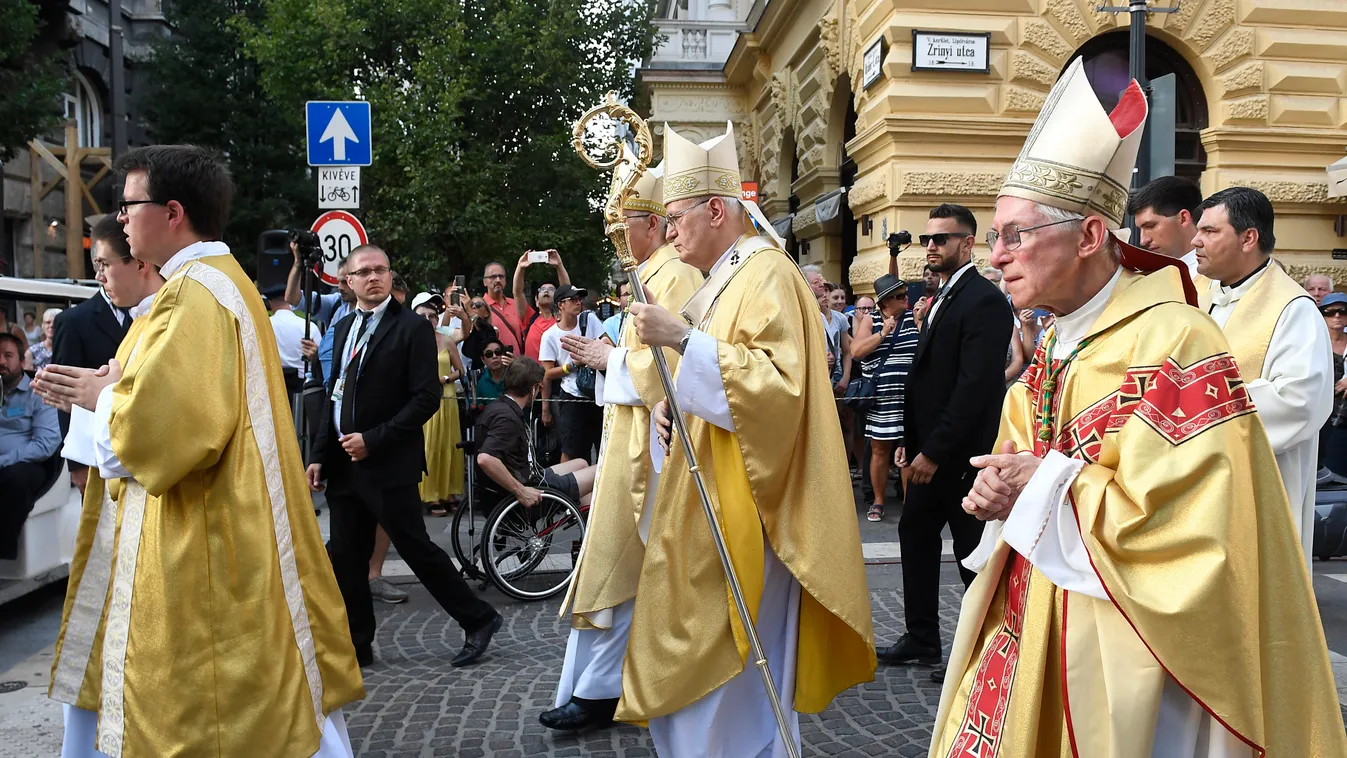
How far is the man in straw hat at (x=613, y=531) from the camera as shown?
13.2 feet

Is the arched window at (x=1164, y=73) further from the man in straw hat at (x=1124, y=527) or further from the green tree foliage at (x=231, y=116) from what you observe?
the green tree foliage at (x=231, y=116)

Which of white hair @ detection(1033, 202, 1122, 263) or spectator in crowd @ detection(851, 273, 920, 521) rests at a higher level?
white hair @ detection(1033, 202, 1122, 263)

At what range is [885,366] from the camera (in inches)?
303

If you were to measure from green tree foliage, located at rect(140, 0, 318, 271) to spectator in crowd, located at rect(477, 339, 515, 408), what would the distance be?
67.2 ft

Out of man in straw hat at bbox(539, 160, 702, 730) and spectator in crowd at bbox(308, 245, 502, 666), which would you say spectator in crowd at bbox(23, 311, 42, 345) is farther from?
man in straw hat at bbox(539, 160, 702, 730)

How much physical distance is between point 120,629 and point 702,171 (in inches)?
→ 86.2

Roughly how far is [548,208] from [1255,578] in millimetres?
21211

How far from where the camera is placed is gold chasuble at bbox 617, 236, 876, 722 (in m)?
3.36

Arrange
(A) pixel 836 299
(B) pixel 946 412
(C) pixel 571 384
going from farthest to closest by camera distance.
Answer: (A) pixel 836 299 < (C) pixel 571 384 < (B) pixel 946 412

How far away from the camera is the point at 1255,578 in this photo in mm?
2035

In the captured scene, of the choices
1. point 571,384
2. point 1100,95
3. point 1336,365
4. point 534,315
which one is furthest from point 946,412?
point 1100,95

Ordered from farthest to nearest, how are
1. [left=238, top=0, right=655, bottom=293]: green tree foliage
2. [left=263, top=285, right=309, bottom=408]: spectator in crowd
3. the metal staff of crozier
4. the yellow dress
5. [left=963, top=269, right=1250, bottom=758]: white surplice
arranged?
[left=238, top=0, right=655, bottom=293]: green tree foliage
the yellow dress
[left=263, top=285, right=309, bottom=408]: spectator in crowd
the metal staff of crozier
[left=963, top=269, right=1250, bottom=758]: white surplice

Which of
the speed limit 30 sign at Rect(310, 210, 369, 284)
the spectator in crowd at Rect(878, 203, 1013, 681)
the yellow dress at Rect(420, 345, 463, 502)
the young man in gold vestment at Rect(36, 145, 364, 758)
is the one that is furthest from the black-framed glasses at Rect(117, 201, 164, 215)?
the speed limit 30 sign at Rect(310, 210, 369, 284)

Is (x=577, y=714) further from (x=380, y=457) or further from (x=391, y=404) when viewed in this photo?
(x=391, y=404)
